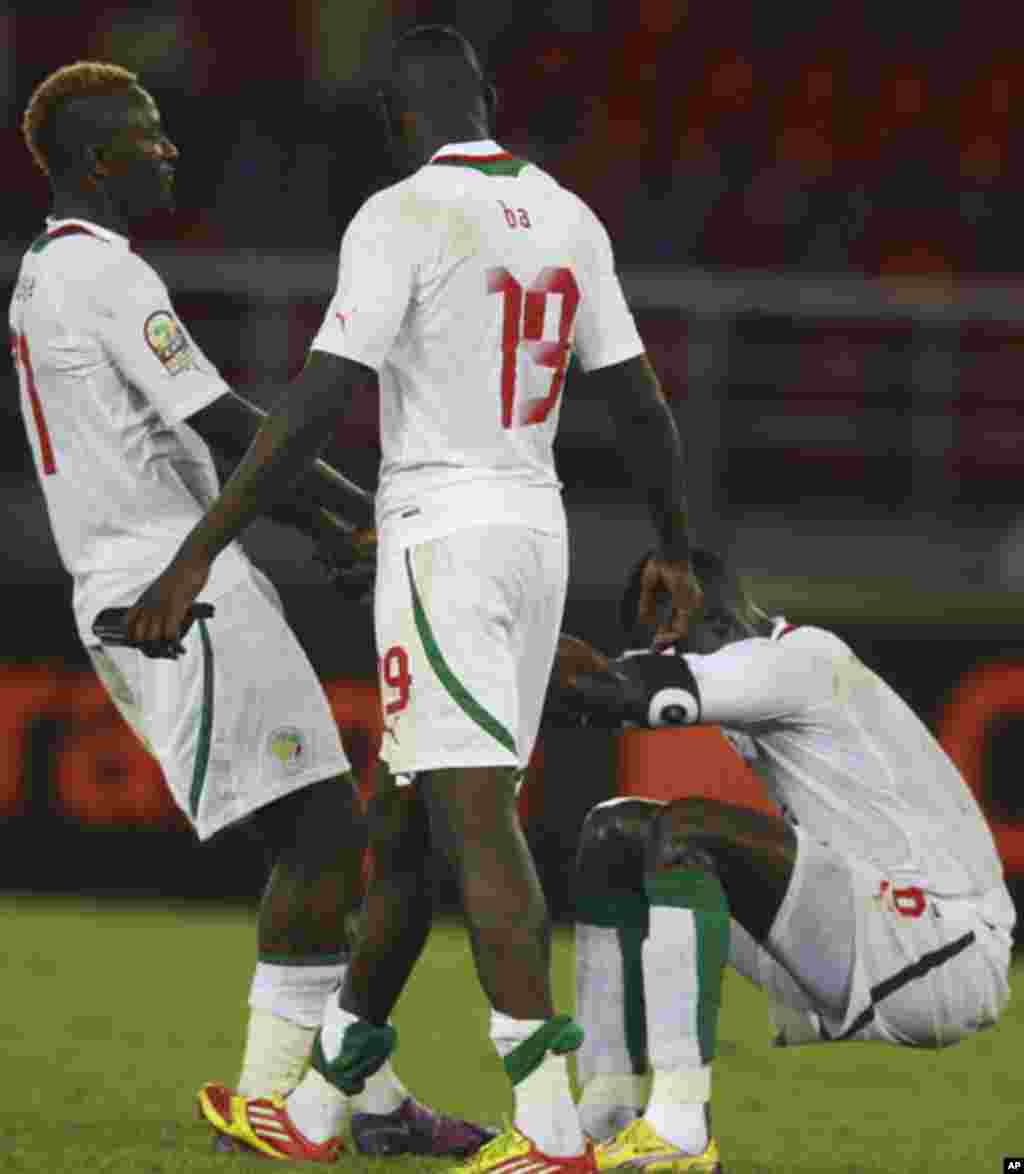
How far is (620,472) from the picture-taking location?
11250 mm

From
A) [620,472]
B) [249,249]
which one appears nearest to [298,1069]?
[620,472]

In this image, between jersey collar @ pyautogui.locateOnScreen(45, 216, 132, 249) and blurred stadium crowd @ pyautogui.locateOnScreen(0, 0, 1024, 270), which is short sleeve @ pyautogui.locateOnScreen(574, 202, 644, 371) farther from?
blurred stadium crowd @ pyautogui.locateOnScreen(0, 0, 1024, 270)

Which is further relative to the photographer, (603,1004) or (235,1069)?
(235,1069)

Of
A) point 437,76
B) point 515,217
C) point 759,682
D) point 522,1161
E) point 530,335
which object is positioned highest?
point 437,76

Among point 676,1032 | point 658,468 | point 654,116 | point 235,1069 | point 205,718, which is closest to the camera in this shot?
point 676,1032

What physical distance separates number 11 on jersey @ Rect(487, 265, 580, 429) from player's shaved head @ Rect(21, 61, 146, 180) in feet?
4.04

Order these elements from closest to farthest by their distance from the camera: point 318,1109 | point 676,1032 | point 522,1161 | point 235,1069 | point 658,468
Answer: point 522,1161 < point 676,1032 < point 658,468 < point 318,1109 < point 235,1069

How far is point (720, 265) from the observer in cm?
1332

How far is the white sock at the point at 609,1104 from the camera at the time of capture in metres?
5.55

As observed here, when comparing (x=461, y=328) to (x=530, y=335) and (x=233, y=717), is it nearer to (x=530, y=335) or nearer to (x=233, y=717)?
(x=530, y=335)

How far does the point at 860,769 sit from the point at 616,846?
493mm

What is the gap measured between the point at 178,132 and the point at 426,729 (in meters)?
9.20

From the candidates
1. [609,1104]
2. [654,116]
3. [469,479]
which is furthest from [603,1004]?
[654,116]

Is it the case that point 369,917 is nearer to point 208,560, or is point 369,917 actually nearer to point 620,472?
point 208,560
